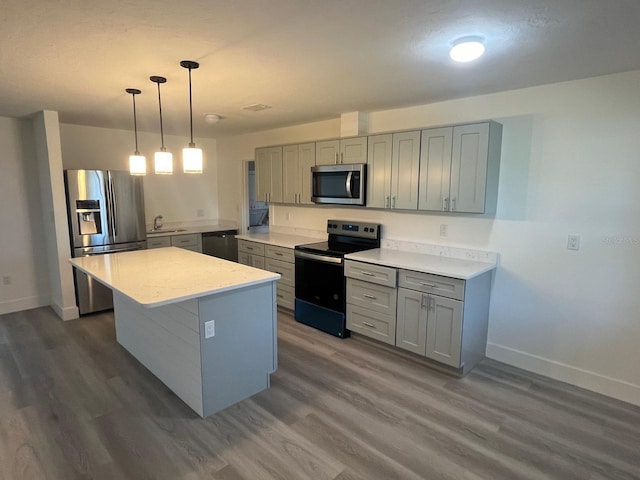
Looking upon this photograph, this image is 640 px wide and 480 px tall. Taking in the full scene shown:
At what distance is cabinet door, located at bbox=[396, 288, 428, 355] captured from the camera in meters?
3.05

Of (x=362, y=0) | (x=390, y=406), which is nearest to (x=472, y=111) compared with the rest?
(x=362, y=0)

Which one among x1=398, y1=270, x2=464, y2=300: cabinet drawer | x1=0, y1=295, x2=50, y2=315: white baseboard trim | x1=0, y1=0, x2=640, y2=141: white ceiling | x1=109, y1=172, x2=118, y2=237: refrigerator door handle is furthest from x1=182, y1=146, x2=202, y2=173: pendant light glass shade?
x1=0, y1=295, x2=50, y2=315: white baseboard trim

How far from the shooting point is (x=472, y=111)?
318 cm

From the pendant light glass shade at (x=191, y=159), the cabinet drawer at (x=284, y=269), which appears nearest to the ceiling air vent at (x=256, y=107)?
the pendant light glass shade at (x=191, y=159)

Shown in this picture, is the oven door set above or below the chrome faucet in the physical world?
below

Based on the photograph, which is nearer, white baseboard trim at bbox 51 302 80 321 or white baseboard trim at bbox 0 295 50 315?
white baseboard trim at bbox 51 302 80 321

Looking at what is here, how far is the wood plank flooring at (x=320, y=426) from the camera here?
1999 mm

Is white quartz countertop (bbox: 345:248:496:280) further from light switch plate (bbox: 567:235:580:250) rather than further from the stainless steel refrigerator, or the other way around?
the stainless steel refrigerator

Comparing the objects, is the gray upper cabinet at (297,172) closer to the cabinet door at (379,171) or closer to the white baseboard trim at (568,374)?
the cabinet door at (379,171)

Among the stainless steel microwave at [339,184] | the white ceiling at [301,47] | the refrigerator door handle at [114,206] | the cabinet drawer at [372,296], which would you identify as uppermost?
the white ceiling at [301,47]

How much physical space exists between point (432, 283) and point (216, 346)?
5.70 ft

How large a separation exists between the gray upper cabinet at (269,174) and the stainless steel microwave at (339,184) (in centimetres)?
66

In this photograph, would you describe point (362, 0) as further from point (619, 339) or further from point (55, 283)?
point (55, 283)

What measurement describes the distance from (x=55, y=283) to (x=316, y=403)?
3707mm
